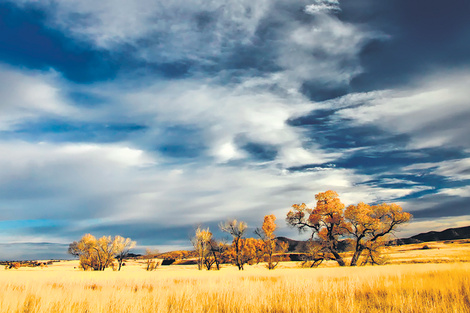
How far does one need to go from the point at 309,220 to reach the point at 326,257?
5327 millimetres

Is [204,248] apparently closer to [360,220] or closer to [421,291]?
[360,220]

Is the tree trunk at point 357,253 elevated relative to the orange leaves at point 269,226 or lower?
lower

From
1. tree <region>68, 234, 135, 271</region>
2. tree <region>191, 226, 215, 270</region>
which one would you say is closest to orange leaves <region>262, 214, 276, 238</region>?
tree <region>191, 226, 215, 270</region>

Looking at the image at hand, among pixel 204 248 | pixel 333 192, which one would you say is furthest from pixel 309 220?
pixel 204 248

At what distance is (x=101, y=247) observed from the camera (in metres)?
57.7

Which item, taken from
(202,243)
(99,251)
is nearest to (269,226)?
(202,243)

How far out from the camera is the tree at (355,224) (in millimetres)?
35688

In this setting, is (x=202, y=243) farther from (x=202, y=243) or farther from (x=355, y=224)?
(x=355, y=224)

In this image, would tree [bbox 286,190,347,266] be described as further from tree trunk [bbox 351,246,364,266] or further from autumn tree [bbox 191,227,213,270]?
autumn tree [bbox 191,227,213,270]

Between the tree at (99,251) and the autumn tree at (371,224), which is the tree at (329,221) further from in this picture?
the tree at (99,251)

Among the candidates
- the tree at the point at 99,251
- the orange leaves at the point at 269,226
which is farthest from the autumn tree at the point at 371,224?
the tree at the point at 99,251

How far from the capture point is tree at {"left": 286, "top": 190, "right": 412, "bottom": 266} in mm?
35688

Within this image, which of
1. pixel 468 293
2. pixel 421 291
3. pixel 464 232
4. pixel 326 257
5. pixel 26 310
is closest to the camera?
pixel 26 310

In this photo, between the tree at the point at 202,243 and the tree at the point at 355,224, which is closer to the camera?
the tree at the point at 355,224
